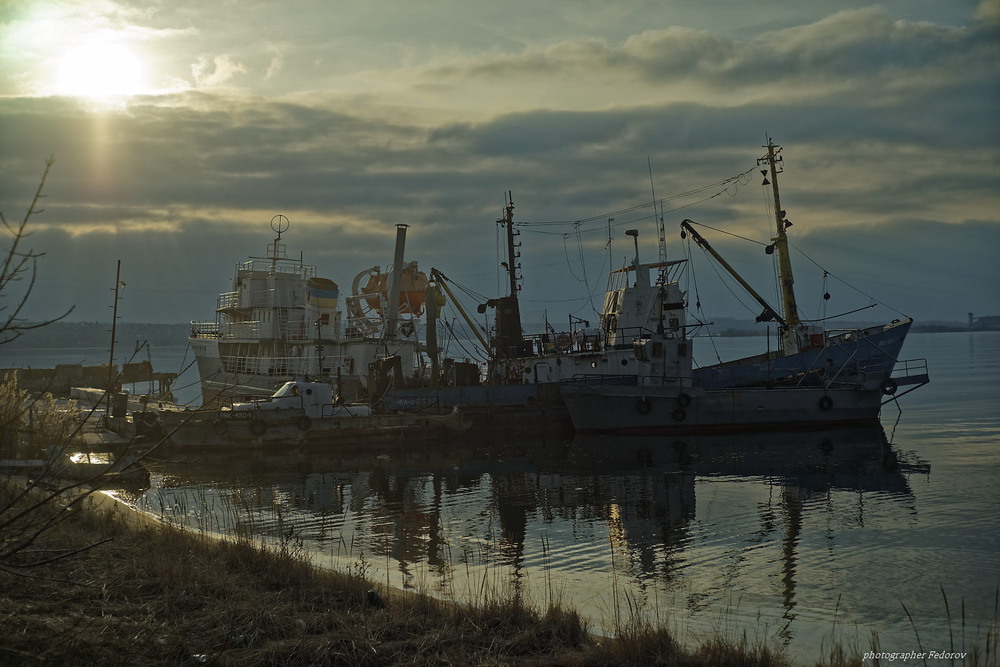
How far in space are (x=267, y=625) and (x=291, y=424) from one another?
2454cm

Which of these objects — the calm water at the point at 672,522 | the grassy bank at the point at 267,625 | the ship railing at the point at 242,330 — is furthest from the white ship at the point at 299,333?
the grassy bank at the point at 267,625

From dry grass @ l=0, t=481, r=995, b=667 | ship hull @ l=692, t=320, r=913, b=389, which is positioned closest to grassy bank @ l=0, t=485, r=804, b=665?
dry grass @ l=0, t=481, r=995, b=667

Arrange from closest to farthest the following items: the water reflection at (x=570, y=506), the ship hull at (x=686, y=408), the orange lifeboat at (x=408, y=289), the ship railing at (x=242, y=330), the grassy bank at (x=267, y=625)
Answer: the grassy bank at (x=267, y=625), the water reflection at (x=570, y=506), the ship hull at (x=686, y=408), the ship railing at (x=242, y=330), the orange lifeboat at (x=408, y=289)

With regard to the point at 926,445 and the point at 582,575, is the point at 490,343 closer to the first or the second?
the point at 926,445

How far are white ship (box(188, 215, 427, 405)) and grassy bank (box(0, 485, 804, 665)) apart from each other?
31.2 metres

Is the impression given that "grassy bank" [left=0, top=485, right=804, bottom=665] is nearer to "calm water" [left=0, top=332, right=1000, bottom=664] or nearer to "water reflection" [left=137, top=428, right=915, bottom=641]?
"calm water" [left=0, top=332, right=1000, bottom=664]

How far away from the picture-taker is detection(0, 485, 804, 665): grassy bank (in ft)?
25.8

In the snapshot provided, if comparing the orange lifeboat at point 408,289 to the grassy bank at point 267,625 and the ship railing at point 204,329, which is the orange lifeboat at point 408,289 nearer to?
the ship railing at point 204,329

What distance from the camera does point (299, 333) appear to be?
47156 mm

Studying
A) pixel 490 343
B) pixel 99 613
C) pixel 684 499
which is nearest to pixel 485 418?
pixel 490 343

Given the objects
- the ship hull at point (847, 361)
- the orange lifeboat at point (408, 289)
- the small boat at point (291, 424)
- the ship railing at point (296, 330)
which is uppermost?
the orange lifeboat at point (408, 289)

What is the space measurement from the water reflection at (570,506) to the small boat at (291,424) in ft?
2.53

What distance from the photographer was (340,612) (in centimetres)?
972

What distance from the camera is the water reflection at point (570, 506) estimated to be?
1480 centimetres
